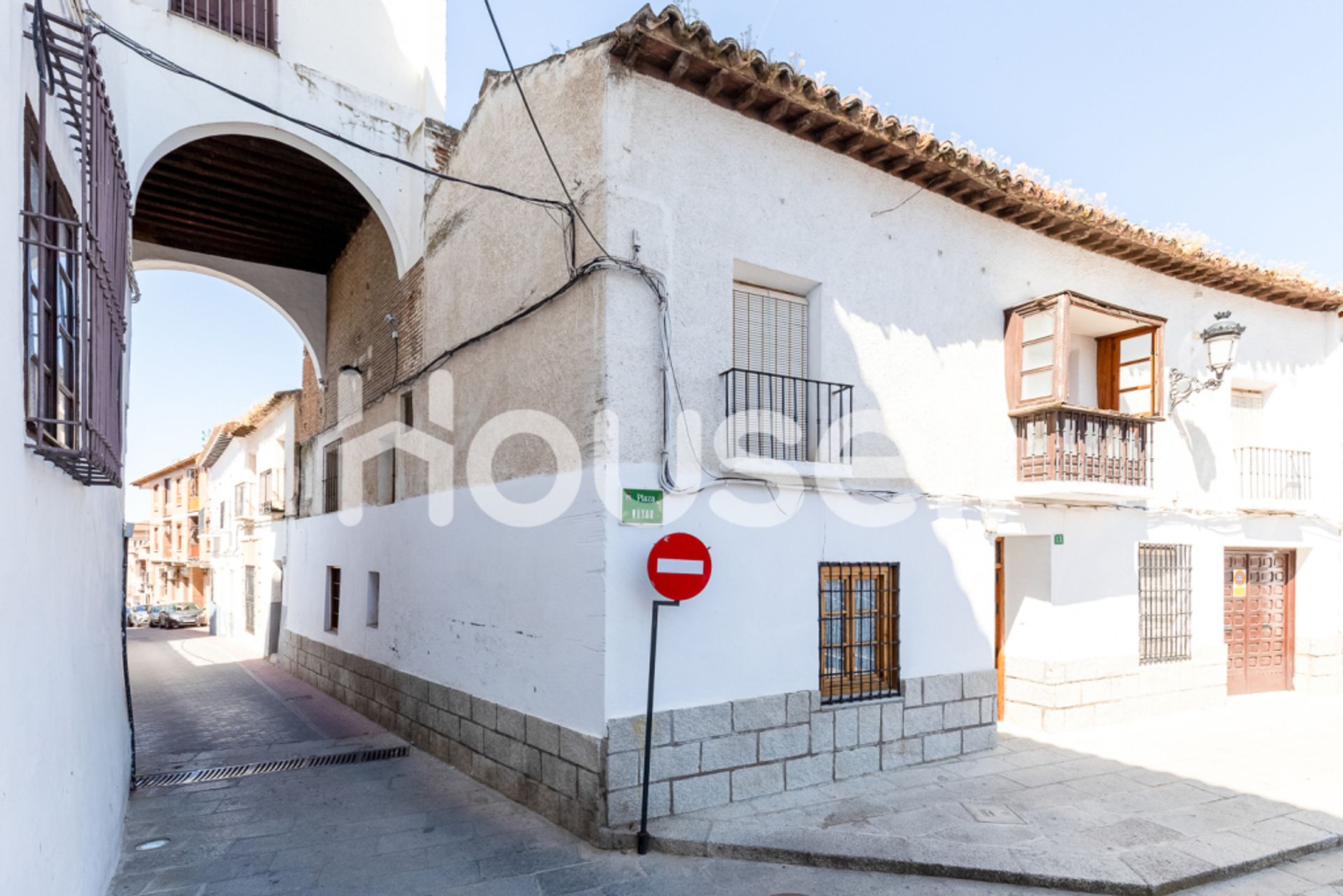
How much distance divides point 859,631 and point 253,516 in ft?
54.0

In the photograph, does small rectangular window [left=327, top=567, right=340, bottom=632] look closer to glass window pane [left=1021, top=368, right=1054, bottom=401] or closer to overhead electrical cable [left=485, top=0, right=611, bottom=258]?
overhead electrical cable [left=485, top=0, right=611, bottom=258]

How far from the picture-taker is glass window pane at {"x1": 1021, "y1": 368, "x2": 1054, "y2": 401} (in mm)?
7754

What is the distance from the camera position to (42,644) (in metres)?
3.03

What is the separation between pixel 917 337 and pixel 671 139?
9.90 feet

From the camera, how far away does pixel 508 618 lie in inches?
255

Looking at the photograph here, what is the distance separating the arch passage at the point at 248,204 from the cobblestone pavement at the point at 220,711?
657 centimetres

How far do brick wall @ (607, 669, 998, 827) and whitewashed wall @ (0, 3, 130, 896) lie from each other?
9.75 feet

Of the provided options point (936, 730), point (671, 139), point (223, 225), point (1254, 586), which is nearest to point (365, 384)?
point (223, 225)

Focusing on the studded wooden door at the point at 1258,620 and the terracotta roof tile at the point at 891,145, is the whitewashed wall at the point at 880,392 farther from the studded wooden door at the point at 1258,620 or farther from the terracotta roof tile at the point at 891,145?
the studded wooden door at the point at 1258,620

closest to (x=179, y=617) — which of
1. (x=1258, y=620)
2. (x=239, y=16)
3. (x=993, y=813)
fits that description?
(x=239, y=16)

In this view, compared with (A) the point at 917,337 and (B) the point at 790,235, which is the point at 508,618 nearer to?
(B) the point at 790,235

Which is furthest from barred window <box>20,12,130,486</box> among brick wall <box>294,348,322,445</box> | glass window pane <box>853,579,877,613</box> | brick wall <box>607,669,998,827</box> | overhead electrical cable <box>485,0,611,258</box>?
brick wall <box>294,348,322,445</box>

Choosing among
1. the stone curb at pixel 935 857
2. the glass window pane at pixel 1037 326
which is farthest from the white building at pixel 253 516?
the glass window pane at pixel 1037 326

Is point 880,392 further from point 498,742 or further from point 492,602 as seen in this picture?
point 498,742
